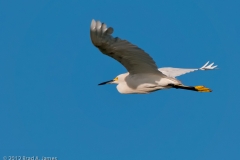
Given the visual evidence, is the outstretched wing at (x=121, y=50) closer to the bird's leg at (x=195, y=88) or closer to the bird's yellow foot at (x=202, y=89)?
the bird's leg at (x=195, y=88)

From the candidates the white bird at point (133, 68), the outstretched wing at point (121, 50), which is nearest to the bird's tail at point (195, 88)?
the white bird at point (133, 68)

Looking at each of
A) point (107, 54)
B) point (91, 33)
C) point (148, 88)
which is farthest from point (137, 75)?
point (91, 33)

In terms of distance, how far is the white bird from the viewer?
43.9 feet

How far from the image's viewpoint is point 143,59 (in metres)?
14.6

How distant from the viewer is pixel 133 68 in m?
15.4

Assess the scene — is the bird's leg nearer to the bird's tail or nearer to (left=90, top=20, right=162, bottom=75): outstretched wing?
the bird's tail

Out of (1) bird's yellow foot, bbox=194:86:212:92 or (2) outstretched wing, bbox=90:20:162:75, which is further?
(1) bird's yellow foot, bbox=194:86:212:92

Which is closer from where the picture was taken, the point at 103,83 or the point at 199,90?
the point at 199,90

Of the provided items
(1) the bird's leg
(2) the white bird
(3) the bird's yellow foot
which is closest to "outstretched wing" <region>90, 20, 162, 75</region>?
(2) the white bird

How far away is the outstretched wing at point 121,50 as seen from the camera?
13125mm

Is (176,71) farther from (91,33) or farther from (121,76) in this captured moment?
(91,33)

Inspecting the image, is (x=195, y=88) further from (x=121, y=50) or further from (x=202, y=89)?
(x=121, y=50)

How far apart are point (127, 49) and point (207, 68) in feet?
17.4

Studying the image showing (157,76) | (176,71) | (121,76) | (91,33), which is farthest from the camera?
(176,71)
